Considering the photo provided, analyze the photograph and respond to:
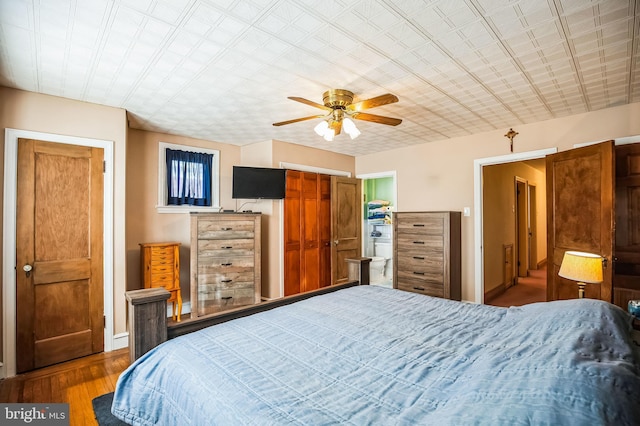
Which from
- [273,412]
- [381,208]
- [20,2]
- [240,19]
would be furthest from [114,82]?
[381,208]

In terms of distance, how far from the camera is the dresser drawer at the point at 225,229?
378cm

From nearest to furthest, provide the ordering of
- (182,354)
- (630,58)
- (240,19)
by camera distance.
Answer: (182,354), (240,19), (630,58)

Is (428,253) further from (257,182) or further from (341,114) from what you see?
(257,182)

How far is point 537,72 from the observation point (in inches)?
94.7

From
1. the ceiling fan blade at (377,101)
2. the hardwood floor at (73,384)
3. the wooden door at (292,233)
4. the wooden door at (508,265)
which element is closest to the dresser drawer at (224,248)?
the wooden door at (292,233)

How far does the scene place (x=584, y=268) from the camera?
2.23 m

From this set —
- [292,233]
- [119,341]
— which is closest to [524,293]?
[292,233]

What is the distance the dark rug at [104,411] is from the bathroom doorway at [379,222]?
4654 mm

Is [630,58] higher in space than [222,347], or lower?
higher

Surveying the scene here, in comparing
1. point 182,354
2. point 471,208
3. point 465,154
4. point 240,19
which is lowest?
point 182,354

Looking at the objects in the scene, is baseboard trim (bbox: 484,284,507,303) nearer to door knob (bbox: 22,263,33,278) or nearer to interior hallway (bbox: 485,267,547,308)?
interior hallway (bbox: 485,267,547,308)

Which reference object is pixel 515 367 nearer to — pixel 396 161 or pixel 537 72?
pixel 537 72

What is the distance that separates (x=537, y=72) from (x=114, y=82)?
11.4ft

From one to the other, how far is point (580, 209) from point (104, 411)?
434cm
